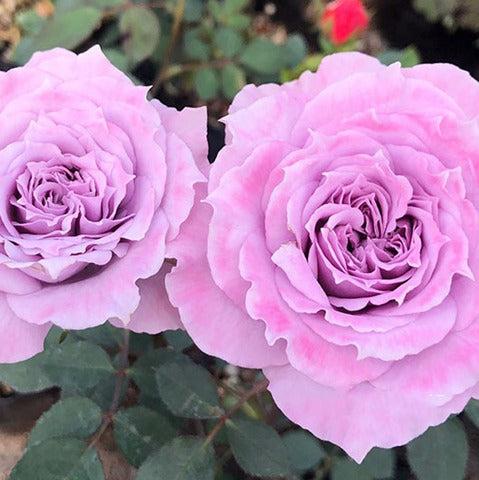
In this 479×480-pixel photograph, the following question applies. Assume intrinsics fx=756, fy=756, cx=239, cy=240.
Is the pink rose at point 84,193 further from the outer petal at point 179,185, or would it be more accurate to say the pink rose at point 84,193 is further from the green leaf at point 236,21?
the green leaf at point 236,21

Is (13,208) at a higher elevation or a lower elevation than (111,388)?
higher

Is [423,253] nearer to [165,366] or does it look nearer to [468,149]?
Answer: [468,149]

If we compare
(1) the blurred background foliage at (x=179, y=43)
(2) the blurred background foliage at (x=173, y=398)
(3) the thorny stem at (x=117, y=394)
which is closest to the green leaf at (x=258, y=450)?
(2) the blurred background foliage at (x=173, y=398)

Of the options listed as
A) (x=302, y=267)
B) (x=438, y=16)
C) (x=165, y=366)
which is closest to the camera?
(x=302, y=267)

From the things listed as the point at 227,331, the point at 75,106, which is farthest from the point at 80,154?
the point at 227,331

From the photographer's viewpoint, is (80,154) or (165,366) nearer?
(80,154)

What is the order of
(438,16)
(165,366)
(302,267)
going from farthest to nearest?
(438,16) < (165,366) < (302,267)

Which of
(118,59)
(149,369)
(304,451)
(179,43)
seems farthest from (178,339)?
(179,43)
